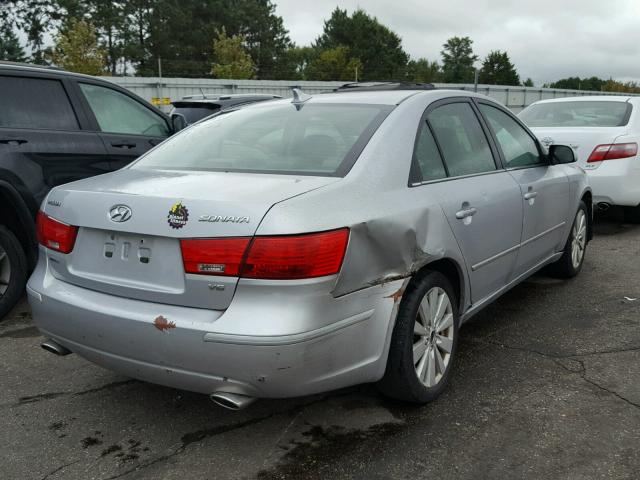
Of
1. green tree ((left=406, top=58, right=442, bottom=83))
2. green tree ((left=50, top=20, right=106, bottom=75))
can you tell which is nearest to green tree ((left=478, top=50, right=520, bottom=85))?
green tree ((left=406, top=58, right=442, bottom=83))

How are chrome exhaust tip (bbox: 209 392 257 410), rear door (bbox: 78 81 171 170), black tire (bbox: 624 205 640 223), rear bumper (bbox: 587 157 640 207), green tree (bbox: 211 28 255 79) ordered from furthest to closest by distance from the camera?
1. green tree (bbox: 211 28 255 79)
2. black tire (bbox: 624 205 640 223)
3. rear bumper (bbox: 587 157 640 207)
4. rear door (bbox: 78 81 171 170)
5. chrome exhaust tip (bbox: 209 392 257 410)

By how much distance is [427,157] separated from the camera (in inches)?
127

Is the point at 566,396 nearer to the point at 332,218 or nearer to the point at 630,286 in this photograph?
the point at 332,218

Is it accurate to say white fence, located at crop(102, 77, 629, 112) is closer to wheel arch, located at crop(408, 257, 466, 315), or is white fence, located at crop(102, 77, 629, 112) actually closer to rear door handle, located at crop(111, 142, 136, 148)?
rear door handle, located at crop(111, 142, 136, 148)

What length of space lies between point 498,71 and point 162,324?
4200 inches

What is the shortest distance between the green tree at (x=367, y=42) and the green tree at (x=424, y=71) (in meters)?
3.22

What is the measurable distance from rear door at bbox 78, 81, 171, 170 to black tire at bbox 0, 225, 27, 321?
1.04m

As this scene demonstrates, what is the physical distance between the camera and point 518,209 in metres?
3.91

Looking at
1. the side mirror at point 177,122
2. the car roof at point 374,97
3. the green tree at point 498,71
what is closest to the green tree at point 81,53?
the side mirror at point 177,122

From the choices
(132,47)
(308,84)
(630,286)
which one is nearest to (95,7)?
(132,47)

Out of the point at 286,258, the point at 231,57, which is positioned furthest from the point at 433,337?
the point at 231,57

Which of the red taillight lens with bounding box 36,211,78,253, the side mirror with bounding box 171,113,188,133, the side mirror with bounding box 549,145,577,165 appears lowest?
the red taillight lens with bounding box 36,211,78,253

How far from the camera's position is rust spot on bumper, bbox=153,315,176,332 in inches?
96.5

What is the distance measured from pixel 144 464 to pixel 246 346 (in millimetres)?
788
